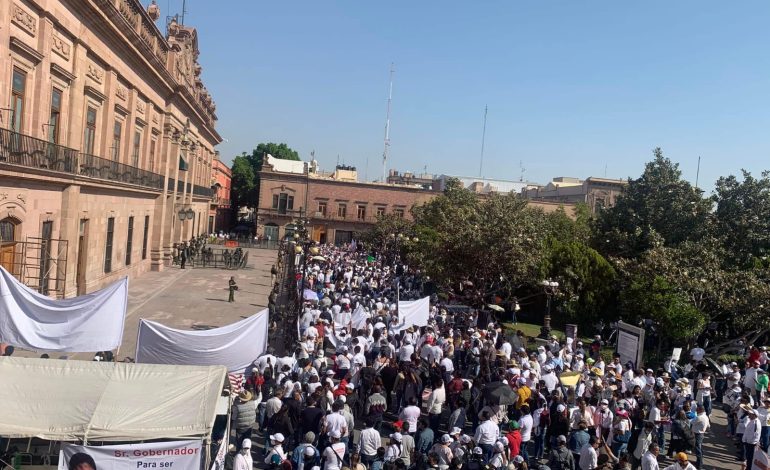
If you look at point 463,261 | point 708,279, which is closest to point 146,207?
point 463,261

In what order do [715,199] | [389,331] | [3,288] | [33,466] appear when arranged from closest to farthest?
1. [33,466]
2. [3,288]
3. [389,331]
4. [715,199]

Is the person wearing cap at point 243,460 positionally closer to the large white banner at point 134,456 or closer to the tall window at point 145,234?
the large white banner at point 134,456

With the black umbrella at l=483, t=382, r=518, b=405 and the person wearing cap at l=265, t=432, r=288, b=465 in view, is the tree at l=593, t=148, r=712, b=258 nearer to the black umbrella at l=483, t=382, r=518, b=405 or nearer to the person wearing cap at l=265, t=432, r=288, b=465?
the black umbrella at l=483, t=382, r=518, b=405

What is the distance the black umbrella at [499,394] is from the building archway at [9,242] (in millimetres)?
13617

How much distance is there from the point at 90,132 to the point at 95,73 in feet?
7.56

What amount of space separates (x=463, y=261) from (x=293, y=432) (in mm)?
17681

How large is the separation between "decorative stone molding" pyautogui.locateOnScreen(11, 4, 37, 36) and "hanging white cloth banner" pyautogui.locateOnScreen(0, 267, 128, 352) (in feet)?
32.3

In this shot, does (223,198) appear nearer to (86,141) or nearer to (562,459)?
(86,141)

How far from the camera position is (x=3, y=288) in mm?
11062

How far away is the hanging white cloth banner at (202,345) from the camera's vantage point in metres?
11.2

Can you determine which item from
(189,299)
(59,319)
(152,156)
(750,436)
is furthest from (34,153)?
(750,436)

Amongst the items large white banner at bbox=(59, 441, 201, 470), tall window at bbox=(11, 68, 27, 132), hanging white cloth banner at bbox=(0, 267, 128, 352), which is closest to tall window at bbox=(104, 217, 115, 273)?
tall window at bbox=(11, 68, 27, 132)

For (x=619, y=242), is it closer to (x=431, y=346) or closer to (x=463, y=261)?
(x=463, y=261)

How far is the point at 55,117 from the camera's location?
22.0m
